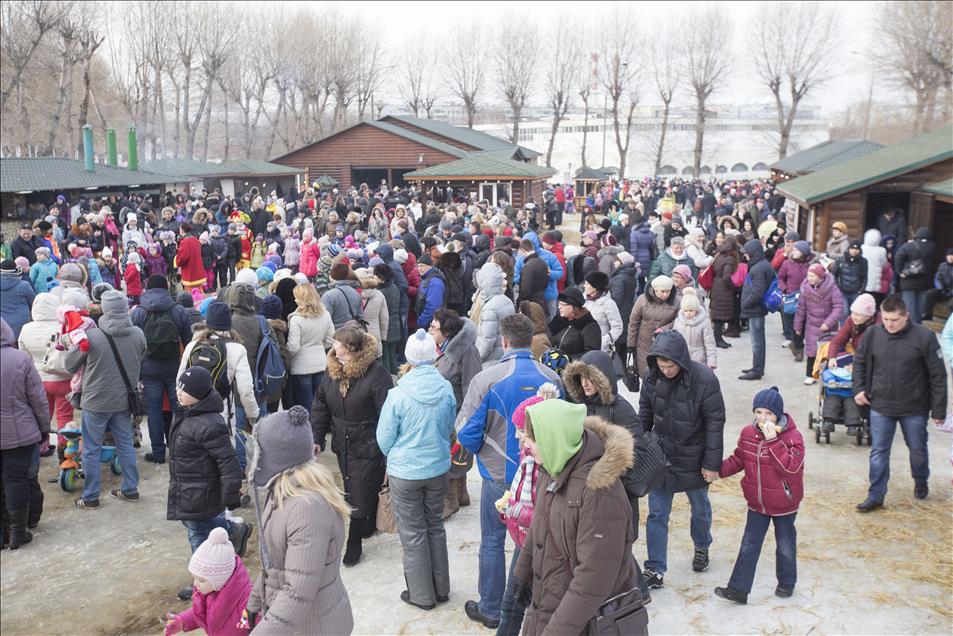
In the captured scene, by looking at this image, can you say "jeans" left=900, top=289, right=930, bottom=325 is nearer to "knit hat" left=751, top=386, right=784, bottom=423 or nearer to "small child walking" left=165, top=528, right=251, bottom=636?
"knit hat" left=751, top=386, right=784, bottom=423

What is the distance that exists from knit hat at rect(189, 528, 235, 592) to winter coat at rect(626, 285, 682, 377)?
5402 millimetres

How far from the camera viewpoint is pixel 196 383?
5.11 m

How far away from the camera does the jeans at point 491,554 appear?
16.0 ft

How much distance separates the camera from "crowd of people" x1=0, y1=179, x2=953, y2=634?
10.9ft

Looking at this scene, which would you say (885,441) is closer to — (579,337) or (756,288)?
(579,337)

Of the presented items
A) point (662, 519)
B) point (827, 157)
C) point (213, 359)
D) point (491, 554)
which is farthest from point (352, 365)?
point (827, 157)

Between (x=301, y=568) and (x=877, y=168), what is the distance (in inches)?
587

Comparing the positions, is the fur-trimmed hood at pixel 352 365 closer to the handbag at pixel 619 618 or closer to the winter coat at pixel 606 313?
the handbag at pixel 619 618

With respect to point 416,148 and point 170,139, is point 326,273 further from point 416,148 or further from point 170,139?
point 170,139

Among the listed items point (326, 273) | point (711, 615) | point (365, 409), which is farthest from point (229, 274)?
point (711, 615)

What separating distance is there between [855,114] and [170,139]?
2857 inches

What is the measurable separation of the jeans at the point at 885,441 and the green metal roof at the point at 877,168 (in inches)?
346

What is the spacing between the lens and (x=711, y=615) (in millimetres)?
5172

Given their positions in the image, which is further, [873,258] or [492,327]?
[873,258]
